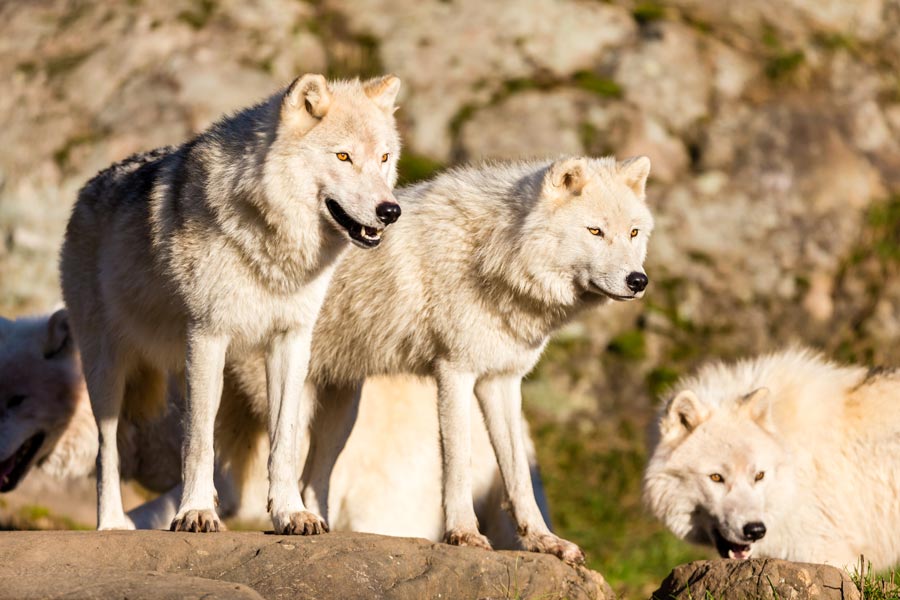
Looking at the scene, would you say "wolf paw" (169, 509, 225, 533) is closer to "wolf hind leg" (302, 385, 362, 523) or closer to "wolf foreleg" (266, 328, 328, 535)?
"wolf foreleg" (266, 328, 328, 535)

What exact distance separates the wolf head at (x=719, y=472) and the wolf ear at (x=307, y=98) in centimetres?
320

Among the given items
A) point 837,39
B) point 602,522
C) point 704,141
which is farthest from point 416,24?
point 602,522

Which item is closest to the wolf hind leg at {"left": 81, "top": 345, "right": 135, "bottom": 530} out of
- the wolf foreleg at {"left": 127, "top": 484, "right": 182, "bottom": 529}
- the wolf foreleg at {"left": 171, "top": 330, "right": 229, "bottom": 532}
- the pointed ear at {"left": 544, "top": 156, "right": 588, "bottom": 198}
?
the wolf foreleg at {"left": 127, "top": 484, "right": 182, "bottom": 529}

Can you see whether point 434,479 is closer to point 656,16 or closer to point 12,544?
point 12,544

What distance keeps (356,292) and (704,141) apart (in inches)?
249

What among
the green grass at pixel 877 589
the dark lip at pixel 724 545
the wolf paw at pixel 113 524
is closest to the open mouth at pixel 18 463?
the wolf paw at pixel 113 524

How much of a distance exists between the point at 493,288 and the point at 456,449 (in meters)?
0.87

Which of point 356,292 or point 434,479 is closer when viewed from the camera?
point 356,292

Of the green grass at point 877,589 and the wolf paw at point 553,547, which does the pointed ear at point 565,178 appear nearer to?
the wolf paw at point 553,547

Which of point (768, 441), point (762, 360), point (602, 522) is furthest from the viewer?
point (602, 522)

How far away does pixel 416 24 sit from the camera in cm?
1209

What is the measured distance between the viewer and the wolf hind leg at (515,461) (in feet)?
18.6

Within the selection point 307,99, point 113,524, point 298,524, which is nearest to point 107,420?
point 113,524

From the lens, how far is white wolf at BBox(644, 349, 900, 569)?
6.80 m
